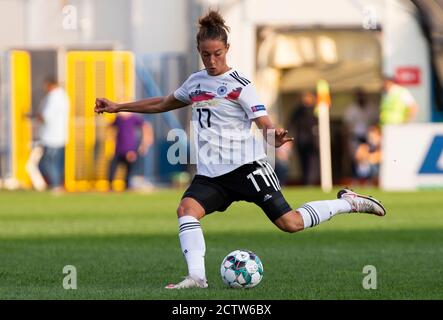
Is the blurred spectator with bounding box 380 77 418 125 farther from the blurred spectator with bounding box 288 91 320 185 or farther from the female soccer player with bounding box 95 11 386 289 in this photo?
the female soccer player with bounding box 95 11 386 289

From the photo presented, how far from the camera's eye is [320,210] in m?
11.4

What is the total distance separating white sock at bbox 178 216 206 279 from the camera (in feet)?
35.0

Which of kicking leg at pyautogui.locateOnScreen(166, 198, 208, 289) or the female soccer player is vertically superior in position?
the female soccer player

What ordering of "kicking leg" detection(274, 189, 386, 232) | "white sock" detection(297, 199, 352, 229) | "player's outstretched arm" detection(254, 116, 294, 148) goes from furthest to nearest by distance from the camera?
"white sock" detection(297, 199, 352, 229), "kicking leg" detection(274, 189, 386, 232), "player's outstretched arm" detection(254, 116, 294, 148)

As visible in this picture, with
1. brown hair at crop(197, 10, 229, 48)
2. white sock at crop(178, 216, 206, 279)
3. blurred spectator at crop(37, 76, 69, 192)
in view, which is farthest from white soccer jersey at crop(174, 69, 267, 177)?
blurred spectator at crop(37, 76, 69, 192)

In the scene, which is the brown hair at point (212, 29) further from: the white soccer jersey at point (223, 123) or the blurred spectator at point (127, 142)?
the blurred spectator at point (127, 142)

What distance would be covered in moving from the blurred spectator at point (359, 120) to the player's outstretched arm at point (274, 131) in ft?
75.9

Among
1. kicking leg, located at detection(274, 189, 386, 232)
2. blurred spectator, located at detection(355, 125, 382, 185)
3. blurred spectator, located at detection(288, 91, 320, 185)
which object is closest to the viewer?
kicking leg, located at detection(274, 189, 386, 232)

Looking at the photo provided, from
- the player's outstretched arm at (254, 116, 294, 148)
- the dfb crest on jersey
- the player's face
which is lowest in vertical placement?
the player's outstretched arm at (254, 116, 294, 148)

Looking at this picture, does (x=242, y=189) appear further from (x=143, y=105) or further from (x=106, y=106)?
(x=106, y=106)

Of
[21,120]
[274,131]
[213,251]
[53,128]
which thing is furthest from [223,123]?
[21,120]

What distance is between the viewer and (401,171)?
30.3 m

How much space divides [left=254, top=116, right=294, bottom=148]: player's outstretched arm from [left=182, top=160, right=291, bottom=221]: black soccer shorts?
365 mm

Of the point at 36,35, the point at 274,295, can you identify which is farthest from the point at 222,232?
the point at 36,35
